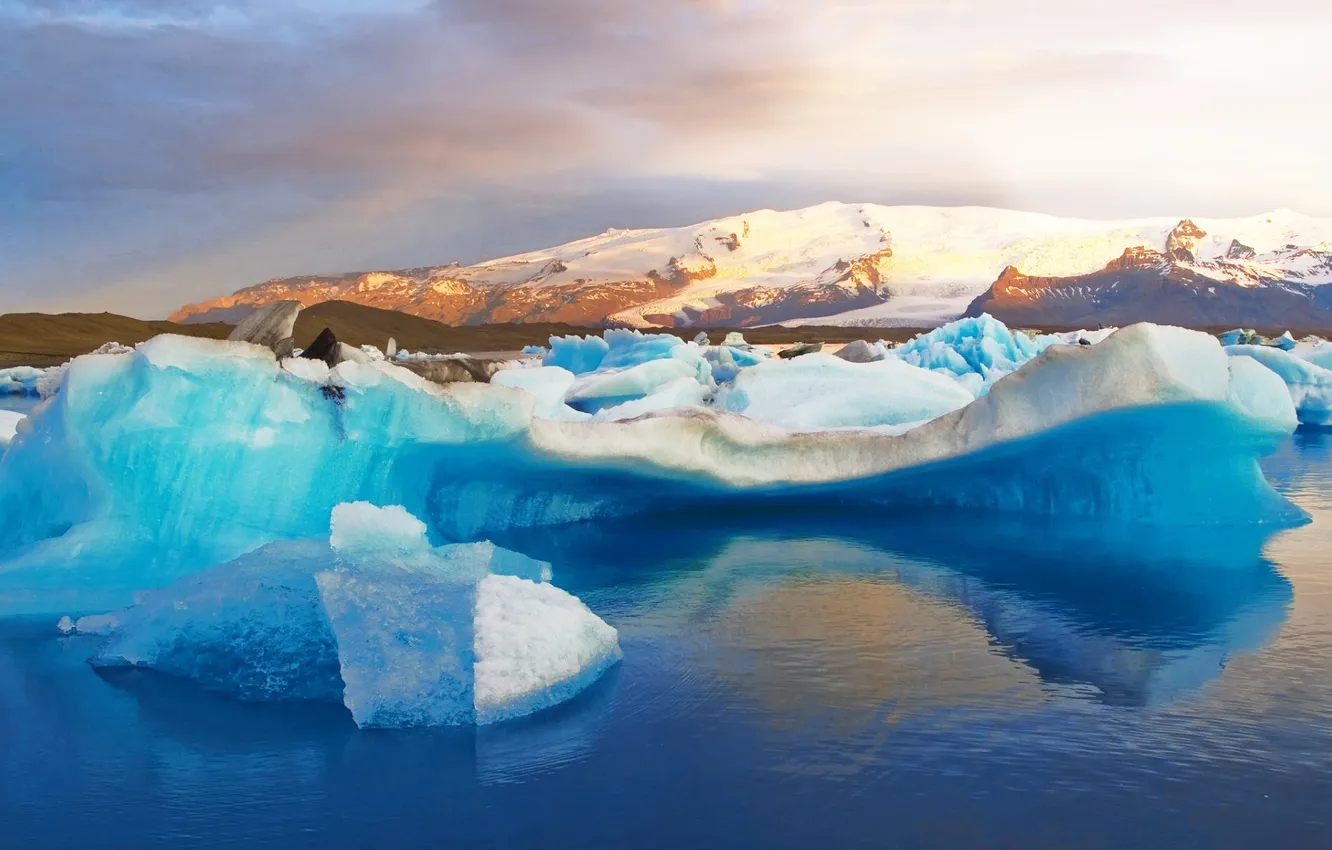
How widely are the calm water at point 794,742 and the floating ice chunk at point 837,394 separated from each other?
432 cm

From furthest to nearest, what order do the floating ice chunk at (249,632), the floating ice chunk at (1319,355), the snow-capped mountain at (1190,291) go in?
the snow-capped mountain at (1190,291) → the floating ice chunk at (1319,355) → the floating ice chunk at (249,632)

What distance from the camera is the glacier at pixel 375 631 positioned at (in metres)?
4.32

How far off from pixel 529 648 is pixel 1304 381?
1533 centimetres

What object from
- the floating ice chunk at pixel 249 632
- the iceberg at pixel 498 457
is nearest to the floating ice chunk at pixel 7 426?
the iceberg at pixel 498 457

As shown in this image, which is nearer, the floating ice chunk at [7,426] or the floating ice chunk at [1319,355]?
the floating ice chunk at [7,426]

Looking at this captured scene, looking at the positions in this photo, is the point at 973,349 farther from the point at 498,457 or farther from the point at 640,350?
the point at 498,457

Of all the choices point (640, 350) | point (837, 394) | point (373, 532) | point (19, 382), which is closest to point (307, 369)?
point (373, 532)

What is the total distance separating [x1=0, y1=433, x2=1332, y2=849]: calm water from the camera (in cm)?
351

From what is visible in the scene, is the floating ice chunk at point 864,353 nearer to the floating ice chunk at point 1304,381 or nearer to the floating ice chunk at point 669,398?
the floating ice chunk at point 1304,381

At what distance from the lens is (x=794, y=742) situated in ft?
13.5

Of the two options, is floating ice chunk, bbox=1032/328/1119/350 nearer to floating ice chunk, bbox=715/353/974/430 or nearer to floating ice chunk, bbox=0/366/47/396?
floating ice chunk, bbox=715/353/974/430

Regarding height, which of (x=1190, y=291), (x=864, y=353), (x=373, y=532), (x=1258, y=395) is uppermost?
(x=1190, y=291)

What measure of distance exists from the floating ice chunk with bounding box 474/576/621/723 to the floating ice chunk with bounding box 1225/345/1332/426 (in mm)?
13753

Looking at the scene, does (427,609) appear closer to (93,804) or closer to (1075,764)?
(93,804)
